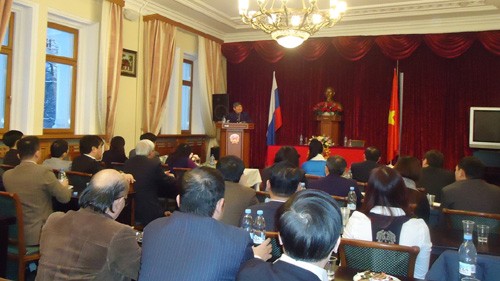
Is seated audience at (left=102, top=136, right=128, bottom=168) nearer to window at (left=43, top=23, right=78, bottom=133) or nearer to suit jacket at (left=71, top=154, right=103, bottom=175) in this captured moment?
suit jacket at (left=71, top=154, right=103, bottom=175)

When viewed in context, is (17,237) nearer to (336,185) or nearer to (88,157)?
(88,157)

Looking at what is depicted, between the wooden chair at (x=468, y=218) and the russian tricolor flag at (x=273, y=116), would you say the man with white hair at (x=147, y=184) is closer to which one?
→ the wooden chair at (x=468, y=218)

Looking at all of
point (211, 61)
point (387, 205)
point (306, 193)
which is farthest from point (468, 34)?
point (306, 193)

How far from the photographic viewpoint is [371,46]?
30.4 feet

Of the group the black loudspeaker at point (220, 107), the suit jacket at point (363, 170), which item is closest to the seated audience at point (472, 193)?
the suit jacket at point (363, 170)

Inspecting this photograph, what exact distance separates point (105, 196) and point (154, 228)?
0.41m

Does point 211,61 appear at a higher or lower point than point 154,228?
higher

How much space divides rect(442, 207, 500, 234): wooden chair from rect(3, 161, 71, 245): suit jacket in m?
3.11

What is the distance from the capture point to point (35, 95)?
6.39 m

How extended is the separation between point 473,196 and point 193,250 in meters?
2.88

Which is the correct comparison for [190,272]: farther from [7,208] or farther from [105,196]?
[7,208]

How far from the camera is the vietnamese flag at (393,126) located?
30.0ft

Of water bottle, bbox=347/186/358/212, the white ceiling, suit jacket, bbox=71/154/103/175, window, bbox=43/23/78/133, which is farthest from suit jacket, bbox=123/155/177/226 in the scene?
the white ceiling

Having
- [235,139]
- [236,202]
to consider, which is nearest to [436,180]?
[236,202]
